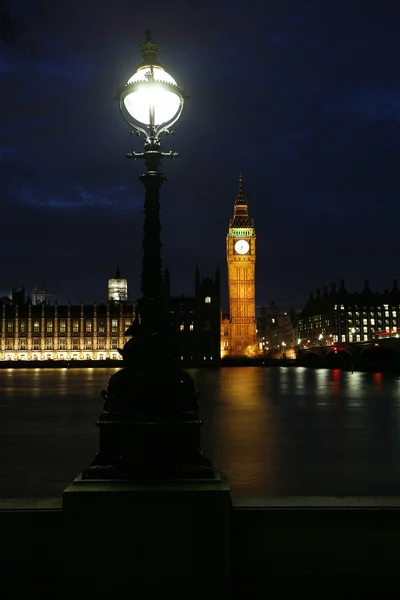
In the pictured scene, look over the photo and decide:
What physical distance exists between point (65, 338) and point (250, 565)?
424 feet

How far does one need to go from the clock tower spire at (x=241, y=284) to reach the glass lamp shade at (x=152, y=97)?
12882 centimetres

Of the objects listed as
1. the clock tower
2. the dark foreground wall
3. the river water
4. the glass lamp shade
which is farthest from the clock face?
the dark foreground wall

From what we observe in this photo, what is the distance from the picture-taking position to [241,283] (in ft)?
480

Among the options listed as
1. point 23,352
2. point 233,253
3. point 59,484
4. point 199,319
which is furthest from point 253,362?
point 59,484

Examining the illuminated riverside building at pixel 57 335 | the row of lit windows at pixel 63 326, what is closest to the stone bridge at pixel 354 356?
the illuminated riverside building at pixel 57 335

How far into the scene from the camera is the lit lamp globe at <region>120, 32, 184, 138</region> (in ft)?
18.6

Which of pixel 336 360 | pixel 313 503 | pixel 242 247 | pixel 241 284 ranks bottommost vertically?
pixel 336 360

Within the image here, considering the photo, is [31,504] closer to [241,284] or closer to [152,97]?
[152,97]

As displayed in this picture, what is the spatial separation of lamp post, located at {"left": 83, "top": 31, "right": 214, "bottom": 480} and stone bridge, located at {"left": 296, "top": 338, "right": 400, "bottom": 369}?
223 ft

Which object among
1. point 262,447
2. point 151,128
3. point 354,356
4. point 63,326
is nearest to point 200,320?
point 63,326

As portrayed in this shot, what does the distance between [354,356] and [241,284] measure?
66703 millimetres

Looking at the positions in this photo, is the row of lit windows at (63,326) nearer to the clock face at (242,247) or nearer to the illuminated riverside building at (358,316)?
the clock face at (242,247)

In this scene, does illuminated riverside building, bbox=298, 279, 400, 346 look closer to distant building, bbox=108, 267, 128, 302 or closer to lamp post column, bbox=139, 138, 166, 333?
distant building, bbox=108, 267, 128, 302

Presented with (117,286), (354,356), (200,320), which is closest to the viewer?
(354,356)
